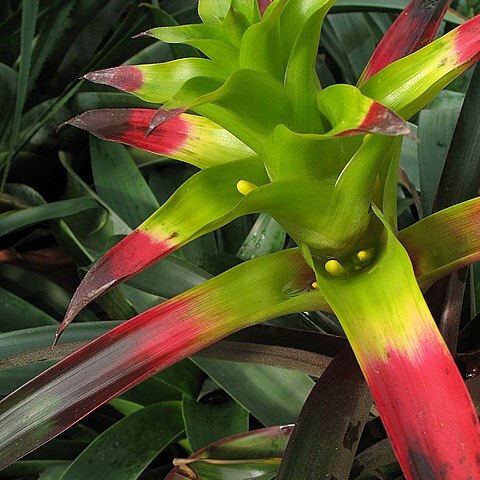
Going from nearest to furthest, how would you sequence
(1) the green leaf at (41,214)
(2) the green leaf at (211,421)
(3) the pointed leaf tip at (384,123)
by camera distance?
(3) the pointed leaf tip at (384,123) < (2) the green leaf at (211,421) < (1) the green leaf at (41,214)

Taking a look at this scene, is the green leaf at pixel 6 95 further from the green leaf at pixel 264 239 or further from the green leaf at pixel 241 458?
the green leaf at pixel 241 458

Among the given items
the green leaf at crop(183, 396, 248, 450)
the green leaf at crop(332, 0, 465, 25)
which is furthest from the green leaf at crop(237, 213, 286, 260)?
the green leaf at crop(332, 0, 465, 25)

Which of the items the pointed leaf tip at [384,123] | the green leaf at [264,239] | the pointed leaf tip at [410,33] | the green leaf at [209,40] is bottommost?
the pointed leaf tip at [384,123]

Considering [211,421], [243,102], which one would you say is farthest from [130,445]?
[243,102]

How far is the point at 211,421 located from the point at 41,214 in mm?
335

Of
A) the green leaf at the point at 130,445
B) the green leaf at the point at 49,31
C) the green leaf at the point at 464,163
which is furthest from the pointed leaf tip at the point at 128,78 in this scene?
the green leaf at the point at 49,31

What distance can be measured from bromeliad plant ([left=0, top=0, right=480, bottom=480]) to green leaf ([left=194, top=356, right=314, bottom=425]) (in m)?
0.17

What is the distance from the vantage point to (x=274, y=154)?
339 mm

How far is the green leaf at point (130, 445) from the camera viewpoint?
0.58 m

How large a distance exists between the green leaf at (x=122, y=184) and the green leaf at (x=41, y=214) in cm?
4

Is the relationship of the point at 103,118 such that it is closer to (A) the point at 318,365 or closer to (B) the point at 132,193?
(A) the point at 318,365

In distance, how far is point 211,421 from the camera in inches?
23.6

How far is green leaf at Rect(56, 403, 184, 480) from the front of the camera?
583 millimetres

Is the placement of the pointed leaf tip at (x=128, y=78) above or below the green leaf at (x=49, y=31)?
below
